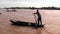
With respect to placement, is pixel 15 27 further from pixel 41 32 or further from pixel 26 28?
pixel 41 32

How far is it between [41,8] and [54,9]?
2108 mm

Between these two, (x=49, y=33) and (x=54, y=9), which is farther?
(x=54, y=9)

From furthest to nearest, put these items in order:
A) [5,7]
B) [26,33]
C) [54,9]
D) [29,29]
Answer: [5,7] → [54,9] → [29,29] → [26,33]

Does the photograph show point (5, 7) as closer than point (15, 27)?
No

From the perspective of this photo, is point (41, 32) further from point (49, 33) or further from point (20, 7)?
point (20, 7)

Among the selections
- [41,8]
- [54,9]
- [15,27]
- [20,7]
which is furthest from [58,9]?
[15,27]

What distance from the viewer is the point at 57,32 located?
12797 millimetres

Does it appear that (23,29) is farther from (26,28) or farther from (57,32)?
(57,32)

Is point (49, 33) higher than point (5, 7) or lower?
higher

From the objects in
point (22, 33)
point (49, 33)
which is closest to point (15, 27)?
point (22, 33)

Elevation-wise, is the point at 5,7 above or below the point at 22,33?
below

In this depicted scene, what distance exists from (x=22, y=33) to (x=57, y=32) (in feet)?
7.84

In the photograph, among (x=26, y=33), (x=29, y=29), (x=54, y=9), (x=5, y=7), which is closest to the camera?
(x=26, y=33)

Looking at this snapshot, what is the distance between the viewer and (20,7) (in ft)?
101
